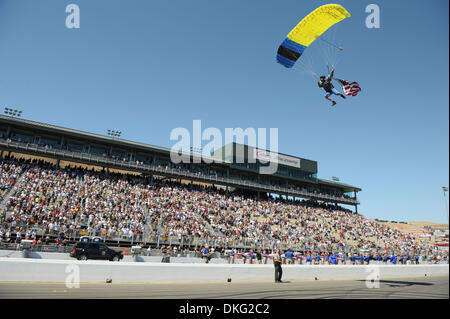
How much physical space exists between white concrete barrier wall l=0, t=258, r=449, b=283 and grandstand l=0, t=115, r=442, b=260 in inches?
512

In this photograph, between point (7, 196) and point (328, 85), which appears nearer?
point (328, 85)

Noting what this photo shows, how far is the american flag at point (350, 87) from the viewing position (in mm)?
19500

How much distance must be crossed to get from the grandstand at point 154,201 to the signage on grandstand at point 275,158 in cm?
27

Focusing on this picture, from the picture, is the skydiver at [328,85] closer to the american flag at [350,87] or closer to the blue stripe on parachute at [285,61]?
the american flag at [350,87]

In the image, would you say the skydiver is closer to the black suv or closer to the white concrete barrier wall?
the white concrete barrier wall

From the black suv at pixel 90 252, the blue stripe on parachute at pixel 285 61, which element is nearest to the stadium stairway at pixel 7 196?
the black suv at pixel 90 252

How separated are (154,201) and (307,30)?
23310 millimetres

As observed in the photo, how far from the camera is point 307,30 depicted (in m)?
20.1

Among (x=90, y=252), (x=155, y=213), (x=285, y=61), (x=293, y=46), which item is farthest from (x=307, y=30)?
(x=155, y=213)

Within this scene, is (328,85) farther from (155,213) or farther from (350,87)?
(155,213)
